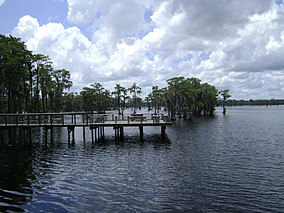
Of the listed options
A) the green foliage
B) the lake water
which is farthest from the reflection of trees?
the green foliage

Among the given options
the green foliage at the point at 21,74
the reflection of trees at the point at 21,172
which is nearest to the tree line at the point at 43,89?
the green foliage at the point at 21,74

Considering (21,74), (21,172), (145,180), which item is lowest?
(145,180)

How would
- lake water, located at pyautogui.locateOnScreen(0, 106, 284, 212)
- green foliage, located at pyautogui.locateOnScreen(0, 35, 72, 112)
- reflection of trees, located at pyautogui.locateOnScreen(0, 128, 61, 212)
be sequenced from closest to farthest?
lake water, located at pyautogui.locateOnScreen(0, 106, 284, 212), reflection of trees, located at pyautogui.locateOnScreen(0, 128, 61, 212), green foliage, located at pyautogui.locateOnScreen(0, 35, 72, 112)

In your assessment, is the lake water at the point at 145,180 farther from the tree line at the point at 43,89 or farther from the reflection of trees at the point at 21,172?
the tree line at the point at 43,89

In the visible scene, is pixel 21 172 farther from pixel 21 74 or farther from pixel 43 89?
pixel 43 89

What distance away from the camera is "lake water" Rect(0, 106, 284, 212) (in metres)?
12.6

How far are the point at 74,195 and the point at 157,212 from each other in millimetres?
4872

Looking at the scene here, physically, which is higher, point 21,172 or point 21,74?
point 21,74

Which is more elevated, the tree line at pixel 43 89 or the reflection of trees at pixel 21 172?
the tree line at pixel 43 89

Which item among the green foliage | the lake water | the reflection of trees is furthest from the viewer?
the green foliage

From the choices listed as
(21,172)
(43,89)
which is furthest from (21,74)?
(21,172)

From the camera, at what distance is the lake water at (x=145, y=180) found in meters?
12.6

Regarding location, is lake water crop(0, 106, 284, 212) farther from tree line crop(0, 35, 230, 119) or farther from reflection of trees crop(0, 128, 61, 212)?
tree line crop(0, 35, 230, 119)

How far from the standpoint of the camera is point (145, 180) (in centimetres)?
1639
